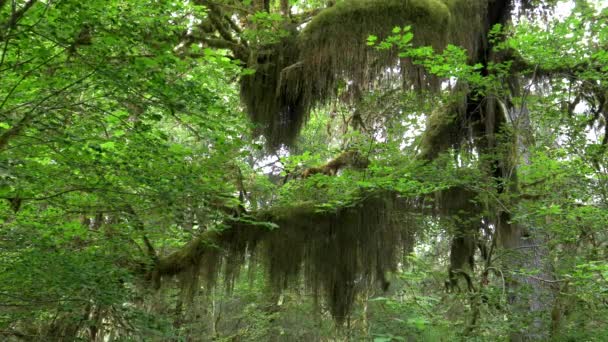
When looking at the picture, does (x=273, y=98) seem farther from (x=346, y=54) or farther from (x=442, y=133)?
(x=442, y=133)

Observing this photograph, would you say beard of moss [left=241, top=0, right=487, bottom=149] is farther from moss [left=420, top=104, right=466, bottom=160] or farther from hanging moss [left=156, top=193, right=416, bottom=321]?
hanging moss [left=156, top=193, right=416, bottom=321]

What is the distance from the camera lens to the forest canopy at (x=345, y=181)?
3.89 metres

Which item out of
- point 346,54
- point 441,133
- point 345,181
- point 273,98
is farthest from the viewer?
point 441,133

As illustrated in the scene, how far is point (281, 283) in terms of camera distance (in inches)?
228

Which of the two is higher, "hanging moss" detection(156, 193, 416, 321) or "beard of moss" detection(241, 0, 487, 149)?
"beard of moss" detection(241, 0, 487, 149)

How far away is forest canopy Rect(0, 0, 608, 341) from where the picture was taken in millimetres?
3891

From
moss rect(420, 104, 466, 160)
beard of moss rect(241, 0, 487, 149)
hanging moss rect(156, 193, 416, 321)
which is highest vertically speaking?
beard of moss rect(241, 0, 487, 149)

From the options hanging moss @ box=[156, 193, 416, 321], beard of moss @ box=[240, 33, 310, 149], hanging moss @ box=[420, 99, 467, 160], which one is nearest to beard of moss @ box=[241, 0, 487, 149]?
beard of moss @ box=[240, 33, 310, 149]

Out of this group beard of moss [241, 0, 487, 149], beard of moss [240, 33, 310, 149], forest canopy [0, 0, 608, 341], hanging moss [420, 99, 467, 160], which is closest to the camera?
forest canopy [0, 0, 608, 341]

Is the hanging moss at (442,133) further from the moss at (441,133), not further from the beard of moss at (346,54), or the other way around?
the beard of moss at (346,54)

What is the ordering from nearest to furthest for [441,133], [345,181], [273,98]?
[345,181]
[273,98]
[441,133]

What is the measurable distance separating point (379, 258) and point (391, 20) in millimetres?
2831

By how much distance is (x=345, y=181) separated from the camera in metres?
5.13

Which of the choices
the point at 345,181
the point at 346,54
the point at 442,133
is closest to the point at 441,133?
the point at 442,133
